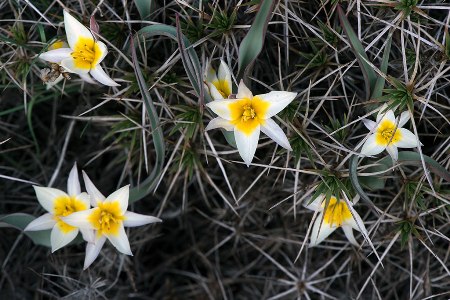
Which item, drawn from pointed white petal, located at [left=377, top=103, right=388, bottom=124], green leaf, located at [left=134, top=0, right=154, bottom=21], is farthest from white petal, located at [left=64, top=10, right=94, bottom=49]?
pointed white petal, located at [left=377, top=103, right=388, bottom=124]

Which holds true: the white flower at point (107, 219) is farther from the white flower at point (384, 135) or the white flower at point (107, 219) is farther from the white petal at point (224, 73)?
the white flower at point (384, 135)

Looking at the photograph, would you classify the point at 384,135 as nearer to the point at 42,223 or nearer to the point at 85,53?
the point at 85,53

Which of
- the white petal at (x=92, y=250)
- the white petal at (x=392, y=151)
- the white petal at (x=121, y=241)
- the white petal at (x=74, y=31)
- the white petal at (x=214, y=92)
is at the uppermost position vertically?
the white petal at (x=74, y=31)

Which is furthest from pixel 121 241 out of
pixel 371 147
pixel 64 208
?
pixel 371 147

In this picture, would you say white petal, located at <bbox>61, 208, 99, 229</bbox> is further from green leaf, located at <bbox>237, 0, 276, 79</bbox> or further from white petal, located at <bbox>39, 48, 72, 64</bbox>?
green leaf, located at <bbox>237, 0, 276, 79</bbox>

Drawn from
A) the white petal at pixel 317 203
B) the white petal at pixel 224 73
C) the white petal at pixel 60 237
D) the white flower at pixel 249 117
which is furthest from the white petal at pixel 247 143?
the white petal at pixel 60 237
